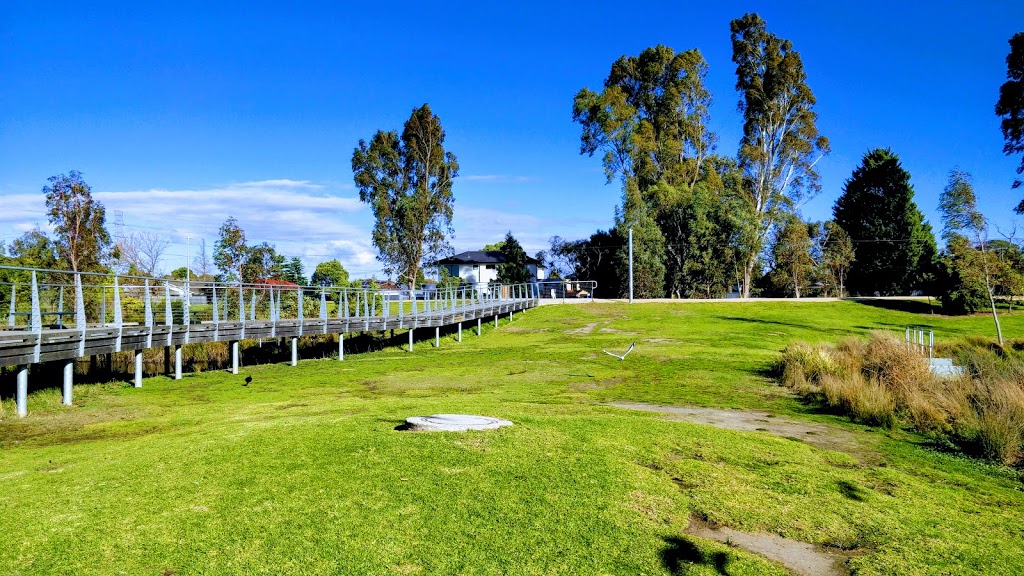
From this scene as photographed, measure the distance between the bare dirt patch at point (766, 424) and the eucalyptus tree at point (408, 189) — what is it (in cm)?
3789

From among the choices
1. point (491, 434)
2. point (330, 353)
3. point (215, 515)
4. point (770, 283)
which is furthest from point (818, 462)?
point (770, 283)

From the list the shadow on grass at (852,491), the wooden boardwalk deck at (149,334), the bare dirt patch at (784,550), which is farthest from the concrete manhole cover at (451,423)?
the wooden boardwalk deck at (149,334)

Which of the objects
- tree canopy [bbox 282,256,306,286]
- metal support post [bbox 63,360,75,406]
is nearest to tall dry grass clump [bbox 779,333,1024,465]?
metal support post [bbox 63,360,75,406]

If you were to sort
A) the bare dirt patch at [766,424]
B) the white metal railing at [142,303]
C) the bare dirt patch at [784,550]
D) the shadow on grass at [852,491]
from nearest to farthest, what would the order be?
the bare dirt patch at [784,550] → the shadow on grass at [852,491] → the bare dirt patch at [766,424] → the white metal railing at [142,303]

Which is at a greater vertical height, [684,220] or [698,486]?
[684,220]

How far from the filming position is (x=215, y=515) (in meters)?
4.92

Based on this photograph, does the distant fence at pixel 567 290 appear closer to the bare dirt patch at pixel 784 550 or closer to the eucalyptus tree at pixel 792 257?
the eucalyptus tree at pixel 792 257

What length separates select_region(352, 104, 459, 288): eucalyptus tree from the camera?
47688mm

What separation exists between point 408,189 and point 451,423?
4295 cm

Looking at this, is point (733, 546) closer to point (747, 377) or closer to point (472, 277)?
point (747, 377)

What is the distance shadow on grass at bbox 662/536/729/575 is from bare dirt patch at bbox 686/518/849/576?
11.0 inches

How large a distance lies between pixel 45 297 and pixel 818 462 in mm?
16420

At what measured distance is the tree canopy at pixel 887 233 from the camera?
2130 inches

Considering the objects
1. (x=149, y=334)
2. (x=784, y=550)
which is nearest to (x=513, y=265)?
(x=149, y=334)
